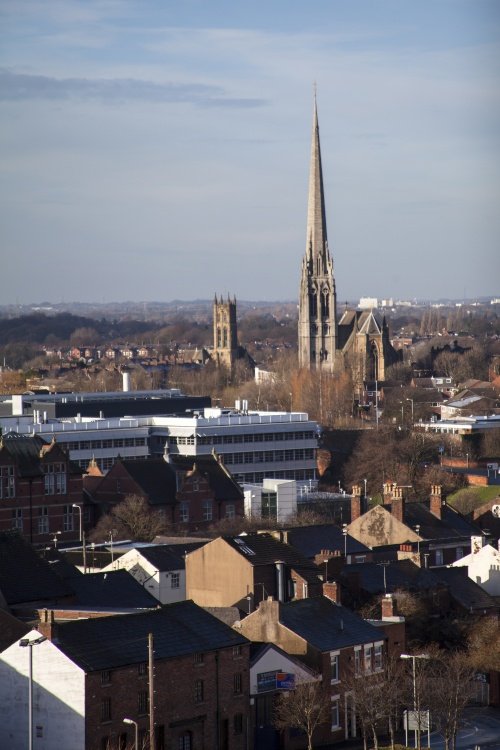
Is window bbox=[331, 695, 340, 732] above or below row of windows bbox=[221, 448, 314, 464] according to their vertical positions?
above

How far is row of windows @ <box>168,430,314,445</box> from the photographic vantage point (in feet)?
330

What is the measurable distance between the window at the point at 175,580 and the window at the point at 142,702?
15.9 meters

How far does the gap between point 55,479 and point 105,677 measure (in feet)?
125

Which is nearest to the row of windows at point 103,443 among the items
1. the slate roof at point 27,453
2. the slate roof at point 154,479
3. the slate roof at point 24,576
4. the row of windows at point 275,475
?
the row of windows at point 275,475

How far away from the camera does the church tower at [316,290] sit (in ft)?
623

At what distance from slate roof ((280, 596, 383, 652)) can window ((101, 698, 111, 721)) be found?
717 centimetres

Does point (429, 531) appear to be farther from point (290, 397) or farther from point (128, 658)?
point (290, 397)

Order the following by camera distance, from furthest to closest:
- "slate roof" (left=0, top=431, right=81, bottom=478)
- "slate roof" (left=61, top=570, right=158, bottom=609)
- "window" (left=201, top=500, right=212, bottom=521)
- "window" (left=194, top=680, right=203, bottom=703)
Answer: "window" (left=201, top=500, right=212, bottom=521), "slate roof" (left=0, top=431, right=81, bottom=478), "slate roof" (left=61, top=570, right=158, bottom=609), "window" (left=194, top=680, right=203, bottom=703)

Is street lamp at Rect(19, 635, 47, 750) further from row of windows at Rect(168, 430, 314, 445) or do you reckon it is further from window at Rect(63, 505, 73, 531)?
row of windows at Rect(168, 430, 314, 445)

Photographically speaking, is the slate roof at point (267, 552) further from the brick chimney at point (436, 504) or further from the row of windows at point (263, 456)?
the row of windows at point (263, 456)

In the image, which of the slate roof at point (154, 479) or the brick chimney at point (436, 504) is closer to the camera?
the brick chimney at point (436, 504)

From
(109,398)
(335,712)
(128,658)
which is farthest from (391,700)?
(109,398)

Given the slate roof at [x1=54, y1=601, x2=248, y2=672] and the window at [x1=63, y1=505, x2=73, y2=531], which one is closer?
the slate roof at [x1=54, y1=601, x2=248, y2=672]

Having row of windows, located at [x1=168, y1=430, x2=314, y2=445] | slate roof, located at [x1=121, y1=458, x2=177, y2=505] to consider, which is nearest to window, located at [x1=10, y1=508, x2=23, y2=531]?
slate roof, located at [x1=121, y1=458, x2=177, y2=505]
